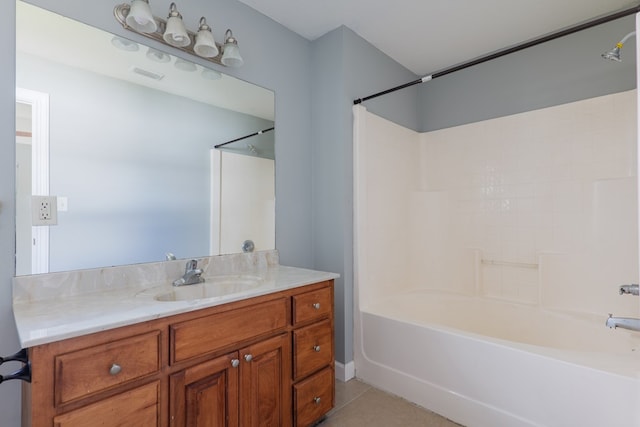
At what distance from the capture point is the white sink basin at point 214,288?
1493mm

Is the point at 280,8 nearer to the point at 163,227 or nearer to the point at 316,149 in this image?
the point at 316,149

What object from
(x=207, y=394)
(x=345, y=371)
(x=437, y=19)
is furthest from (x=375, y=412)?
(x=437, y=19)

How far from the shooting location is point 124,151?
1538 mm

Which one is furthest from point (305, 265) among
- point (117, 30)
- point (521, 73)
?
point (521, 73)

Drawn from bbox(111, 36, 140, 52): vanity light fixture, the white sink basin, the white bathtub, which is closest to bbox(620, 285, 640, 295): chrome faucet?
the white bathtub

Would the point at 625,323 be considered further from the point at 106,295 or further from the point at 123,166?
the point at 123,166

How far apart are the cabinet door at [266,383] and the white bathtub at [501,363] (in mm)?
856

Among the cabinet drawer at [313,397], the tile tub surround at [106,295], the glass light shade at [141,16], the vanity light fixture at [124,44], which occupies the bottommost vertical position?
the cabinet drawer at [313,397]

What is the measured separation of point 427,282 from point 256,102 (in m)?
2.17

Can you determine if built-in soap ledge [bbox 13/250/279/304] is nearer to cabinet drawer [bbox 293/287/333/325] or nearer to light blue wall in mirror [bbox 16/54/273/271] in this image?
light blue wall in mirror [bbox 16/54/273/271]

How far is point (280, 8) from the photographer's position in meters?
2.07

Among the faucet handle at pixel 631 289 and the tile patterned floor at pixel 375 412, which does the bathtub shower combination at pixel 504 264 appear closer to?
the tile patterned floor at pixel 375 412

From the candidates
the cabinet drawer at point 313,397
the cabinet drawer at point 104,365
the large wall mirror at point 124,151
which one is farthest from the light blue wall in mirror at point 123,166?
the cabinet drawer at point 313,397

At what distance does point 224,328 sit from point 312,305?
51cm
